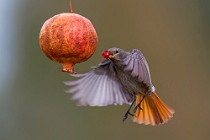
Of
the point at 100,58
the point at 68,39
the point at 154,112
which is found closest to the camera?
the point at 68,39

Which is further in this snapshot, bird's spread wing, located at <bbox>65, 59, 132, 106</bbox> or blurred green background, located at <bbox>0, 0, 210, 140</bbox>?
blurred green background, located at <bbox>0, 0, 210, 140</bbox>

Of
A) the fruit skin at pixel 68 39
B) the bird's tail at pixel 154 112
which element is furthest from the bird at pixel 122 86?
the fruit skin at pixel 68 39

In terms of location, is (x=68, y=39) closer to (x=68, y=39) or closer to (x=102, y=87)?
(x=68, y=39)

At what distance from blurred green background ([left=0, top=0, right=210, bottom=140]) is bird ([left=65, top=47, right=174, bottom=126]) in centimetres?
243

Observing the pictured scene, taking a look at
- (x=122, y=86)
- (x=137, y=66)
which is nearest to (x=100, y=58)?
(x=122, y=86)

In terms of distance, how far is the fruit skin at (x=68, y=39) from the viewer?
351cm

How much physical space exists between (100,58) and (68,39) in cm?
331

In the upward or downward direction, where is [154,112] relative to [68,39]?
downward

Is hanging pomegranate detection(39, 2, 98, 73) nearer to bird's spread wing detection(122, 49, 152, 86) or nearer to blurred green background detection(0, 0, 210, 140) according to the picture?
bird's spread wing detection(122, 49, 152, 86)

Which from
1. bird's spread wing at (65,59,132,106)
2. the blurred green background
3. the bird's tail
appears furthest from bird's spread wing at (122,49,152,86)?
the blurred green background

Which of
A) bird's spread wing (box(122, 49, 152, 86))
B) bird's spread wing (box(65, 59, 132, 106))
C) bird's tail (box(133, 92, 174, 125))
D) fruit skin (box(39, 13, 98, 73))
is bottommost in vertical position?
bird's tail (box(133, 92, 174, 125))

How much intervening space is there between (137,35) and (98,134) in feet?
3.76

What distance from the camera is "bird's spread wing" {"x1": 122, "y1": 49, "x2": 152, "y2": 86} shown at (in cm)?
363

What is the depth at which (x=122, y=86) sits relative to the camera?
4074 millimetres
